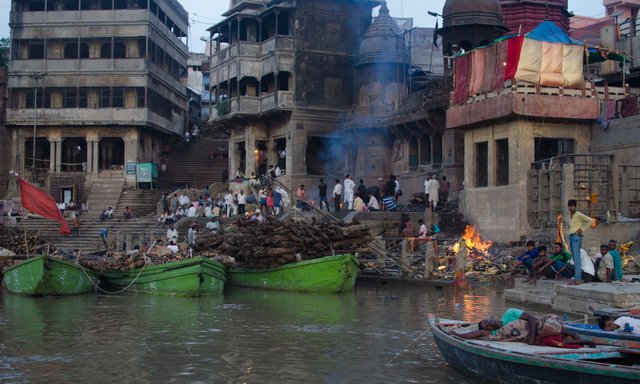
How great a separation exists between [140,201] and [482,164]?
2146 centimetres

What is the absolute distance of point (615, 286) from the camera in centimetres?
1499

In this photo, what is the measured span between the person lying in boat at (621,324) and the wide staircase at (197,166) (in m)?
37.0

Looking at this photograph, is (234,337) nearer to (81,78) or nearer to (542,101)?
(542,101)

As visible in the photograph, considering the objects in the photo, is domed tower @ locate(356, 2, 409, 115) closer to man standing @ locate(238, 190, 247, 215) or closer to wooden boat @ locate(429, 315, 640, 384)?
man standing @ locate(238, 190, 247, 215)

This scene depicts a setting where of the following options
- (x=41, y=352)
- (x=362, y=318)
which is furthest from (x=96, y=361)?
(x=362, y=318)

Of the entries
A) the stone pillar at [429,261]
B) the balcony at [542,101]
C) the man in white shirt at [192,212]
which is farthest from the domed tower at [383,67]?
the stone pillar at [429,261]

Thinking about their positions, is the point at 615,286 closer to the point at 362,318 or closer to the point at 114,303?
the point at 362,318

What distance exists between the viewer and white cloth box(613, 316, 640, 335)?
401 inches

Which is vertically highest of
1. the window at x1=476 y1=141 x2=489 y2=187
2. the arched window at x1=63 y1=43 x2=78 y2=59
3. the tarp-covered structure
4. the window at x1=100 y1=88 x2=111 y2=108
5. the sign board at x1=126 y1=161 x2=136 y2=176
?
the arched window at x1=63 y1=43 x2=78 y2=59

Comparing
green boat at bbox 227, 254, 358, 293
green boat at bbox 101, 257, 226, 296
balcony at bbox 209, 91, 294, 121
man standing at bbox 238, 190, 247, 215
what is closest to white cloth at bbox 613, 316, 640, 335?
green boat at bbox 227, 254, 358, 293

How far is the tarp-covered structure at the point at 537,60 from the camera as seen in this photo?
24.2 meters

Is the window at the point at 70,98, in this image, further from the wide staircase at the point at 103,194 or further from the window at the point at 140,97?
the wide staircase at the point at 103,194

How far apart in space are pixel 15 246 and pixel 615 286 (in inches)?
741

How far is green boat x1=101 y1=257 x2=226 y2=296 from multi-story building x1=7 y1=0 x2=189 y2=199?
25.5m
